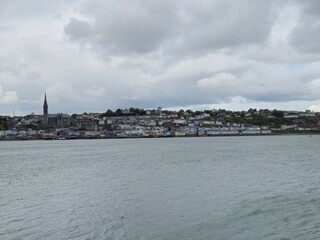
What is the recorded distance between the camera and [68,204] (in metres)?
26.4

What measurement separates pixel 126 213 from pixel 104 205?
299cm

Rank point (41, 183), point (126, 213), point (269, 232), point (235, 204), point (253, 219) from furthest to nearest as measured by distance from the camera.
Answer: point (41, 183) < point (235, 204) < point (126, 213) < point (253, 219) < point (269, 232)

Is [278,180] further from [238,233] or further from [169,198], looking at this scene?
[238,233]

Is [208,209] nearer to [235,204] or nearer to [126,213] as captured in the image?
[235,204]

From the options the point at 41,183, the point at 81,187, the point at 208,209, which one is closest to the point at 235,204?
the point at 208,209

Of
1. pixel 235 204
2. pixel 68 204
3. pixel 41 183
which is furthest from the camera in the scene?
pixel 41 183

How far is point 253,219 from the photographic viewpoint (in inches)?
813

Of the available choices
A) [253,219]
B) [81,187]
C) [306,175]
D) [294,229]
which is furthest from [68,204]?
[306,175]

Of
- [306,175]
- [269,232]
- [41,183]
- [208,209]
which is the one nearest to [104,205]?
[208,209]

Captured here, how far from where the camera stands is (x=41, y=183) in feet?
125

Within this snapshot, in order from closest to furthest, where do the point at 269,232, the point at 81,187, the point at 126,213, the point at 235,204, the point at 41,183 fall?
the point at 269,232 < the point at 126,213 < the point at 235,204 < the point at 81,187 < the point at 41,183

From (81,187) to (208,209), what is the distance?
14.0 m

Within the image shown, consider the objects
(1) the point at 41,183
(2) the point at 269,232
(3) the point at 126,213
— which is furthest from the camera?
(1) the point at 41,183

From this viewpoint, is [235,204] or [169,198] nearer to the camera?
[235,204]
